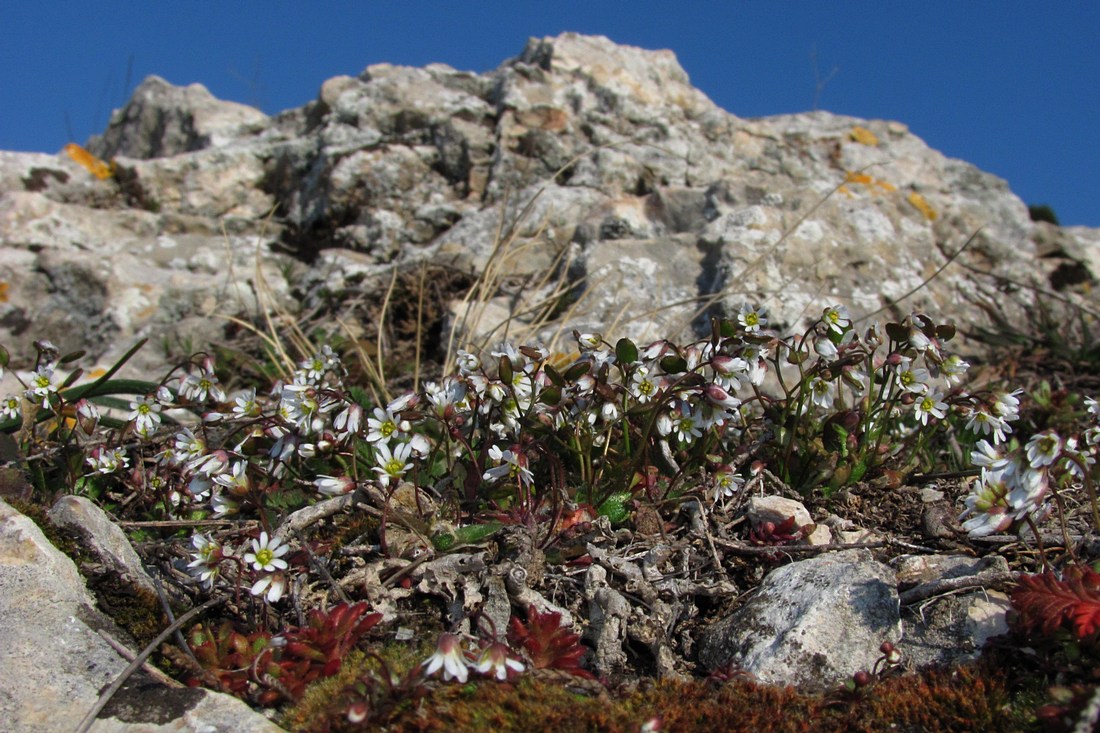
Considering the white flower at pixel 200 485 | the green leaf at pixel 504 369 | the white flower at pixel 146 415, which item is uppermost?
the green leaf at pixel 504 369

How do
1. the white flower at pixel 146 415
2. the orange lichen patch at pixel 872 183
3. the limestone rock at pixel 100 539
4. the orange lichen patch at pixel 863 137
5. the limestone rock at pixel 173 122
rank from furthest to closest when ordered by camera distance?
the limestone rock at pixel 173 122 → the orange lichen patch at pixel 863 137 → the orange lichen patch at pixel 872 183 → the white flower at pixel 146 415 → the limestone rock at pixel 100 539

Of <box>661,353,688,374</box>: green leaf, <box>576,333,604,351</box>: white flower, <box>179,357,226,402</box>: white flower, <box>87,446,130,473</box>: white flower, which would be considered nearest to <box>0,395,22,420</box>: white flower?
<box>87,446,130,473</box>: white flower

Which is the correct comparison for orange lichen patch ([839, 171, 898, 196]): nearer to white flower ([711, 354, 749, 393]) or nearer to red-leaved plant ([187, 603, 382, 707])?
white flower ([711, 354, 749, 393])

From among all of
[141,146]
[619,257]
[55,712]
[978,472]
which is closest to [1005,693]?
[978,472]

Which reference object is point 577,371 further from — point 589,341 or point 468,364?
point 468,364

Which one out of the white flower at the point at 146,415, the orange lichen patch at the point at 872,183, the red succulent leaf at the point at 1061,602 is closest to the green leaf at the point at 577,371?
the red succulent leaf at the point at 1061,602

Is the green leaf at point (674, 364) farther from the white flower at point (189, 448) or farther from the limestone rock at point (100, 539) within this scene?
the limestone rock at point (100, 539)
